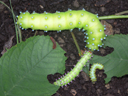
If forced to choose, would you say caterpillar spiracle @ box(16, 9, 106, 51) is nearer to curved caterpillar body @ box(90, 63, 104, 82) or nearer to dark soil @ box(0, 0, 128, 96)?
dark soil @ box(0, 0, 128, 96)

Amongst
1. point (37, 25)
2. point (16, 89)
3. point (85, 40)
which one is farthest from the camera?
point (85, 40)

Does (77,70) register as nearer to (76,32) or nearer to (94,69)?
(94,69)

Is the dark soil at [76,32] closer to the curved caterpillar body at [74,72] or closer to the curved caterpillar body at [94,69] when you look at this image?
the curved caterpillar body at [94,69]

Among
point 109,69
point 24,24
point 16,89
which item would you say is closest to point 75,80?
point 109,69

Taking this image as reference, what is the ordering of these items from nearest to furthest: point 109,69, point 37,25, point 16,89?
point 16,89, point 37,25, point 109,69

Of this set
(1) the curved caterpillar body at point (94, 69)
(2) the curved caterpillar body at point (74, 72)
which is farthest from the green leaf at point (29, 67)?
(1) the curved caterpillar body at point (94, 69)

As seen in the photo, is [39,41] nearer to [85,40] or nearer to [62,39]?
[62,39]
